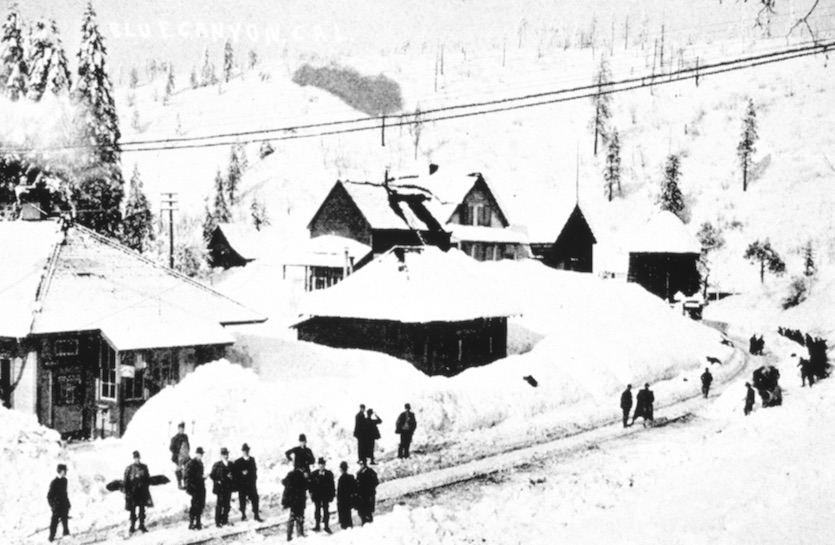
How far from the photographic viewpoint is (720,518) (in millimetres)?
12180

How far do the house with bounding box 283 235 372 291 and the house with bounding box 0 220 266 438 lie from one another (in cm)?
2533

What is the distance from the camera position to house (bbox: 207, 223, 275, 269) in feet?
297

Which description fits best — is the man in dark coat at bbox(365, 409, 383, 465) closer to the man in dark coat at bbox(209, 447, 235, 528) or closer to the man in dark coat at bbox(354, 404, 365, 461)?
the man in dark coat at bbox(354, 404, 365, 461)

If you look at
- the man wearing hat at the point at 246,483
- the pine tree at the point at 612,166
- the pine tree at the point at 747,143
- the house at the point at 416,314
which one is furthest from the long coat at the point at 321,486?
the pine tree at the point at 612,166

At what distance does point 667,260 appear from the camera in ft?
241

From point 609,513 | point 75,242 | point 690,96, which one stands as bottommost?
point 609,513

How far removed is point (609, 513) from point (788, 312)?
5391cm

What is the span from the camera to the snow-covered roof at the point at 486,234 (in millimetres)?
57312

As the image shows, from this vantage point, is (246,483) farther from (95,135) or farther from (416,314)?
(95,135)

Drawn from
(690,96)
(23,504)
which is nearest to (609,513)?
(23,504)

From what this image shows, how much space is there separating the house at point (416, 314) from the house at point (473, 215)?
2051cm

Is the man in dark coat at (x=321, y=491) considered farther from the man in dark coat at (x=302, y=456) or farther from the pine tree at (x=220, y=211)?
the pine tree at (x=220, y=211)

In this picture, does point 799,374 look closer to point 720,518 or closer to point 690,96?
point 720,518

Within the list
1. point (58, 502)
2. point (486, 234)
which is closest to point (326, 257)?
point (486, 234)
